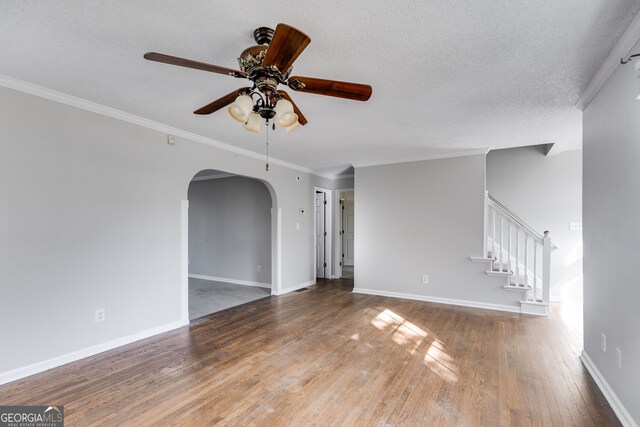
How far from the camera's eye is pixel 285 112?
1811mm

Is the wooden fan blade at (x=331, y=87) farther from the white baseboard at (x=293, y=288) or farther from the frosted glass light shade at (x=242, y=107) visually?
the white baseboard at (x=293, y=288)

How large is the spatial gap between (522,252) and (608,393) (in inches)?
121

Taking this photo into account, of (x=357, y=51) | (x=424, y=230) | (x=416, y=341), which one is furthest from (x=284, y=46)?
(x=424, y=230)

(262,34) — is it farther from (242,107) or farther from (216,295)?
(216,295)

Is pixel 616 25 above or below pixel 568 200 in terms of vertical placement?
above

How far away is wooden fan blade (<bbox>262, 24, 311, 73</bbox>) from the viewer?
131cm

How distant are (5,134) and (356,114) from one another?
3021mm

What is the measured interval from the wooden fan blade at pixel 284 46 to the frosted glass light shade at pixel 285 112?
21 centimetres

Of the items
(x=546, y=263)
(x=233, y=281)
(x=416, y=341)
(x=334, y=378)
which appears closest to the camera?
(x=334, y=378)

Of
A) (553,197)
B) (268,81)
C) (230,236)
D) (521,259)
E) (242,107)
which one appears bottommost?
(521,259)

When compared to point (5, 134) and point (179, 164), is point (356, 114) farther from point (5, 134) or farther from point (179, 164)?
point (5, 134)

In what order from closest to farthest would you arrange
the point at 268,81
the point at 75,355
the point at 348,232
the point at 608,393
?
the point at 268,81
the point at 608,393
the point at 75,355
the point at 348,232

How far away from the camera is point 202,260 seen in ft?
22.1

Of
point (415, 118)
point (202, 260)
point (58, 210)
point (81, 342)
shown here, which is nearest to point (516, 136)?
point (415, 118)
